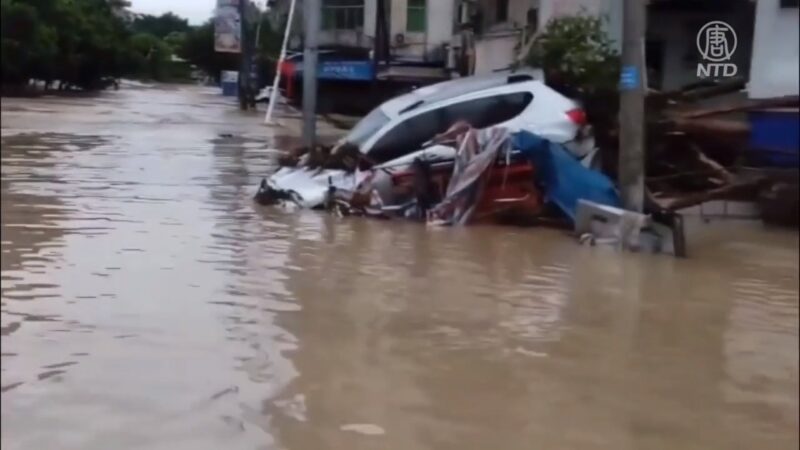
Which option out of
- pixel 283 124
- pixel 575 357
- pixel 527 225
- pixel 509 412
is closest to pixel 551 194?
pixel 527 225

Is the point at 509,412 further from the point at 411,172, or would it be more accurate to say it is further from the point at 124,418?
the point at 411,172

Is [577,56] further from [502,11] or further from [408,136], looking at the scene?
[502,11]

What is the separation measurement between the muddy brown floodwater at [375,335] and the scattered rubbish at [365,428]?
0.04ft

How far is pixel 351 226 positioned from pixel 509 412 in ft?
19.8

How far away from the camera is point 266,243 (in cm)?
977

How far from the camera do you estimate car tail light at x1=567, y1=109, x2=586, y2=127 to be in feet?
38.5

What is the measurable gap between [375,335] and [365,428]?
1670 mm

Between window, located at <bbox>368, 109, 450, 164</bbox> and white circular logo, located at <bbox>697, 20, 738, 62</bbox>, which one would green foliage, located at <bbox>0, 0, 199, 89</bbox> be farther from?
window, located at <bbox>368, 109, 450, 164</bbox>

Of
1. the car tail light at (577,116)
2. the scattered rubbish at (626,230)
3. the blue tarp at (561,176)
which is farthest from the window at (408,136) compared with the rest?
the scattered rubbish at (626,230)

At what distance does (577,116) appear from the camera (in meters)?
11.8

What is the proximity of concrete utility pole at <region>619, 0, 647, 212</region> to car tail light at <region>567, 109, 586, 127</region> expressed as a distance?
9.81 feet

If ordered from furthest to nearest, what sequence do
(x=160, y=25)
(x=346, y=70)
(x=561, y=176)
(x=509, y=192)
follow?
(x=346, y=70) → (x=509, y=192) → (x=561, y=176) → (x=160, y=25)

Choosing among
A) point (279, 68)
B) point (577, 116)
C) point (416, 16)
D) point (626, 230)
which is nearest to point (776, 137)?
point (626, 230)

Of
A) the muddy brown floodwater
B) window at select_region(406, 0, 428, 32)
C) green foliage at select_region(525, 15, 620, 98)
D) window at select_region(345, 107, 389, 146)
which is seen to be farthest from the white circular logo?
window at select_region(406, 0, 428, 32)
